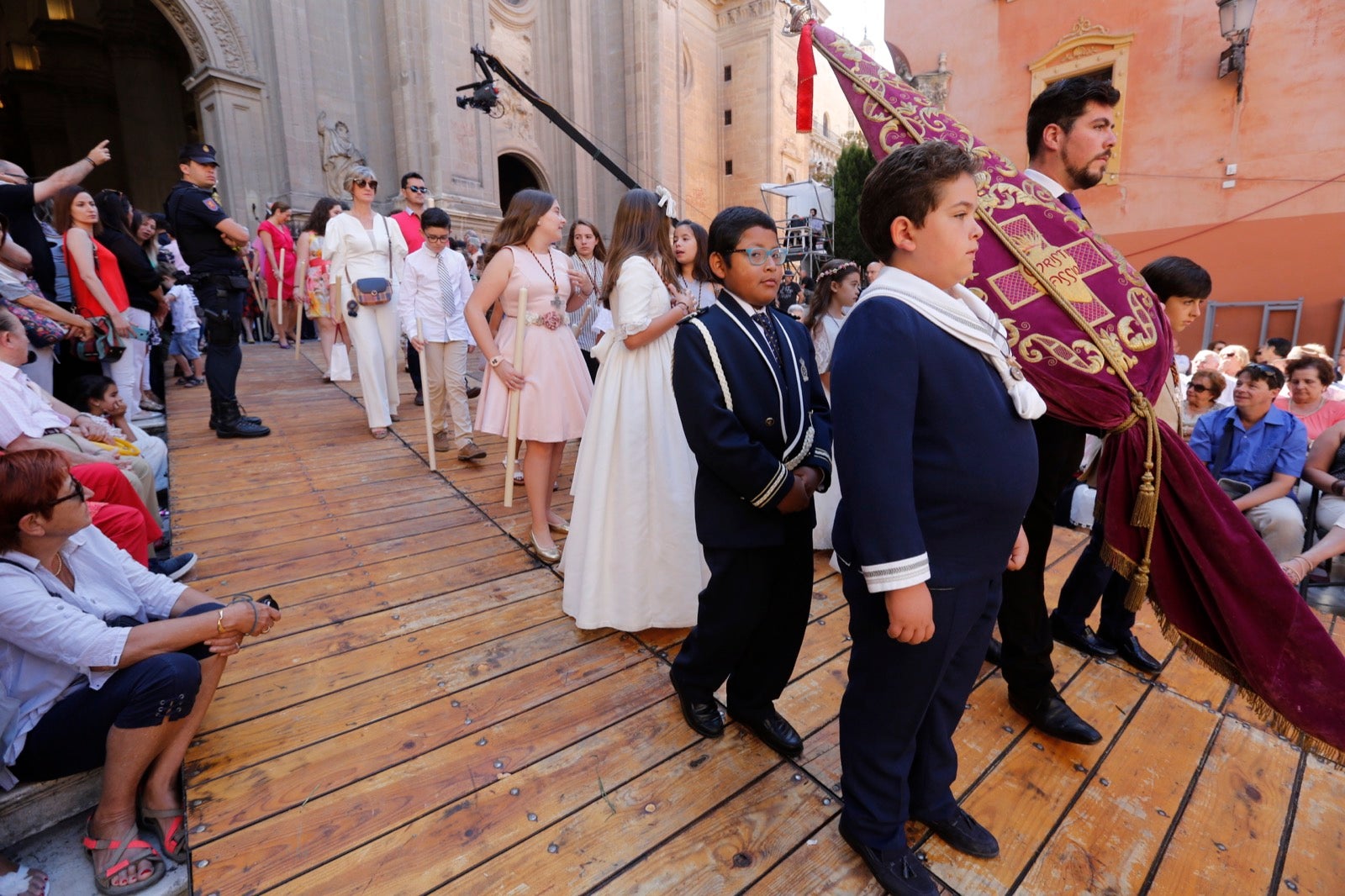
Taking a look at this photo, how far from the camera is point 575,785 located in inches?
76.6

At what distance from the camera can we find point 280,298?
8750 millimetres

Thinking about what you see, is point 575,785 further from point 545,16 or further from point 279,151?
point 545,16

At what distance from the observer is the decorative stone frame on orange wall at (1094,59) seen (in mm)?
10859

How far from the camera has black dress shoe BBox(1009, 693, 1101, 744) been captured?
2.20 metres

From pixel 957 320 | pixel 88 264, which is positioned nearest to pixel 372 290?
pixel 88 264

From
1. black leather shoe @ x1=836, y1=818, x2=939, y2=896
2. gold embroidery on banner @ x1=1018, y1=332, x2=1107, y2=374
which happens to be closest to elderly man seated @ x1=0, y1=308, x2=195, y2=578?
black leather shoe @ x1=836, y1=818, x2=939, y2=896

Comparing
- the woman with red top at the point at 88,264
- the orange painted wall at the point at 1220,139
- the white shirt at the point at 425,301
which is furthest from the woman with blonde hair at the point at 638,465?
the orange painted wall at the point at 1220,139

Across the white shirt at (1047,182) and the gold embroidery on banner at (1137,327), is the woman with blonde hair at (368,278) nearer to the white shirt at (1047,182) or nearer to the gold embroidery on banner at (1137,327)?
the white shirt at (1047,182)

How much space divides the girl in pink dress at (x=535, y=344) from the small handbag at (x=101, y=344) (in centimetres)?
302

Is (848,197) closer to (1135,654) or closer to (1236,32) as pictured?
(1236,32)

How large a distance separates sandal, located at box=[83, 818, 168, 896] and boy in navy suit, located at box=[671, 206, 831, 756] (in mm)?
1548

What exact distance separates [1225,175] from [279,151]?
15.8m

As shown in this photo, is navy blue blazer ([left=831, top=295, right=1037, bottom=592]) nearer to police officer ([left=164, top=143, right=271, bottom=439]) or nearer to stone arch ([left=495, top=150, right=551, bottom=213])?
police officer ([left=164, top=143, right=271, bottom=439])

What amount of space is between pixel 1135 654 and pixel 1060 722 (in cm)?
79
